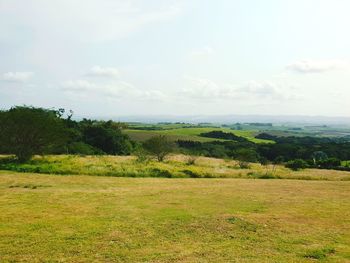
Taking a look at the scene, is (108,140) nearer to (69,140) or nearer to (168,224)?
(69,140)

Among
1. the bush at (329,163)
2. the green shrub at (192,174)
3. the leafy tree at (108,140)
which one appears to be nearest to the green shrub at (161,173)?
the green shrub at (192,174)

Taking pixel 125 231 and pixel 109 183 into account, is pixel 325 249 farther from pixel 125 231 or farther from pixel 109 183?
pixel 109 183

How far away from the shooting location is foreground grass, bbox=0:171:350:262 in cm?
1178

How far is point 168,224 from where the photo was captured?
15664 millimetres

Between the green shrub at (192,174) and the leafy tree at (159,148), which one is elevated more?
the leafy tree at (159,148)

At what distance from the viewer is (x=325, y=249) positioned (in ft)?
40.9

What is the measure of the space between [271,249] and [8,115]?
3427 cm

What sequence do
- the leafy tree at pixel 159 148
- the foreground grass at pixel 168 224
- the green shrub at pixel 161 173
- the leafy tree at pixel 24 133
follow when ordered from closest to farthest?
the foreground grass at pixel 168 224 < the green shrub at pixel 161 173 < the leafy tree at pixel 24 133 < the leafy tree at pixel 159 148

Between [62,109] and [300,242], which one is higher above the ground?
[62,109]

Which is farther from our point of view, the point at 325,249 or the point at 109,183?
the point at 109,183

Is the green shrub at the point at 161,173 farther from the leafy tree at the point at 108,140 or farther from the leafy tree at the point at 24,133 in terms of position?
the leafy tree at the point at 108,140

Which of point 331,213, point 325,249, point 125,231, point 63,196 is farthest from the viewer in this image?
point 63,196

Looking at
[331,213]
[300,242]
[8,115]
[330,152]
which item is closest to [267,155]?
[330,152]

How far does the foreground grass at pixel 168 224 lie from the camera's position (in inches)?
464
